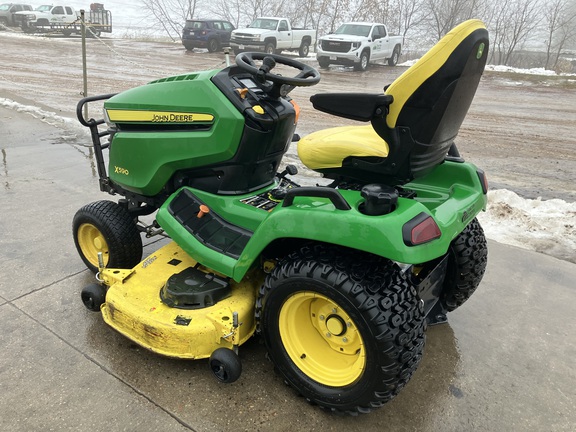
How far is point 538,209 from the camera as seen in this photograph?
4660mm

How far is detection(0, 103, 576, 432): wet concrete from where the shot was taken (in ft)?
6.95

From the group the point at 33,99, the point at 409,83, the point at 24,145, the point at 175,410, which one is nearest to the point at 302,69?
the point at 409,83

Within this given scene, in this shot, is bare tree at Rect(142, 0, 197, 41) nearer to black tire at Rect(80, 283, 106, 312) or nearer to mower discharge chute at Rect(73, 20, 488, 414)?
mower discharge chute at Rect(73, 20, 488, 414)

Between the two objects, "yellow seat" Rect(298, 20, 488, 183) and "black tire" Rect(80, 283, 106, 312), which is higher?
"yellow seat" Rect(298, 20, 488, 183)

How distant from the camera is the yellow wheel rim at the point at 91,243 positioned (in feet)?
10.3

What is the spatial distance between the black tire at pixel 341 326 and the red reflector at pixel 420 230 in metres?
0.22

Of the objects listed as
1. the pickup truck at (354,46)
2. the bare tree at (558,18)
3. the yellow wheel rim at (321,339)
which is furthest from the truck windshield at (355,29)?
the yellow wheel rim at (321,339)

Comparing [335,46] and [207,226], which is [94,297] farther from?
[335,46]

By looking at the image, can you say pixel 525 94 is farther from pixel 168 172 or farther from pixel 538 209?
pixel 168 172

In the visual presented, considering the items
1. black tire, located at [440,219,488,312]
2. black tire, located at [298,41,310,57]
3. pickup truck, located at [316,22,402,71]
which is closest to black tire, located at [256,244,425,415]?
black tire, located at [440,219,488,312]

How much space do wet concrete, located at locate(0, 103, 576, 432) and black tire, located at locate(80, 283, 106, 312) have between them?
115mm

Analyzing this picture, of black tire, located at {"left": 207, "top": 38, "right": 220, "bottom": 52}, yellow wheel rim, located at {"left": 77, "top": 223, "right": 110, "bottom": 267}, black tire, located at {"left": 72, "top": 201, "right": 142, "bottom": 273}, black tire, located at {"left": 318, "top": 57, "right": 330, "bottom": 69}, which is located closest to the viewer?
black tire, located at {"left": 72, "top": 201, "right": 142, "bottom": 273}

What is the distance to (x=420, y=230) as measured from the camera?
1851mm

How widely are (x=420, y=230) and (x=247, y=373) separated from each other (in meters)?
1.12
